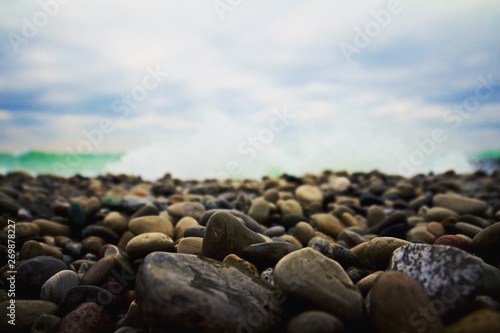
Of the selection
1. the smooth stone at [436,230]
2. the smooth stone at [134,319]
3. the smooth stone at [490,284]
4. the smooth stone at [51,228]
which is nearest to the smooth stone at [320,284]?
the smooth stone at [490,284]

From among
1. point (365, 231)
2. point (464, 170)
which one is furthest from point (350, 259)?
point (464, 170)

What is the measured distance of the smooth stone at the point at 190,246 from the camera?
2365mm

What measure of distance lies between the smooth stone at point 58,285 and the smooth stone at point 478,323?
80.7 inches

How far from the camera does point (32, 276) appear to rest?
2246 mm

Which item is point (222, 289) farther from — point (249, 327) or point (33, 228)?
point (33, 228)


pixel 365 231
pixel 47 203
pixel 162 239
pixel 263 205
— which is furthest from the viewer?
pixel 47 203

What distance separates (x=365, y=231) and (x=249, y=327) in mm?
2454

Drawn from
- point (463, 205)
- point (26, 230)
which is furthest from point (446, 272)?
point (26, 230)

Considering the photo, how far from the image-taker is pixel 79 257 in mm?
3047

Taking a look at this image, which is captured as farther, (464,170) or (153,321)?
(464,170)

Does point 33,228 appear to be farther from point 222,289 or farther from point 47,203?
point 222,289

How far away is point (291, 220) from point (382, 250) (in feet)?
5.84

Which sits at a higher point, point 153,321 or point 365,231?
point 153,321

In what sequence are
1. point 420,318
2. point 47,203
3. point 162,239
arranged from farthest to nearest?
1. point 47,203
2. point 162,239
3. point 420,318
